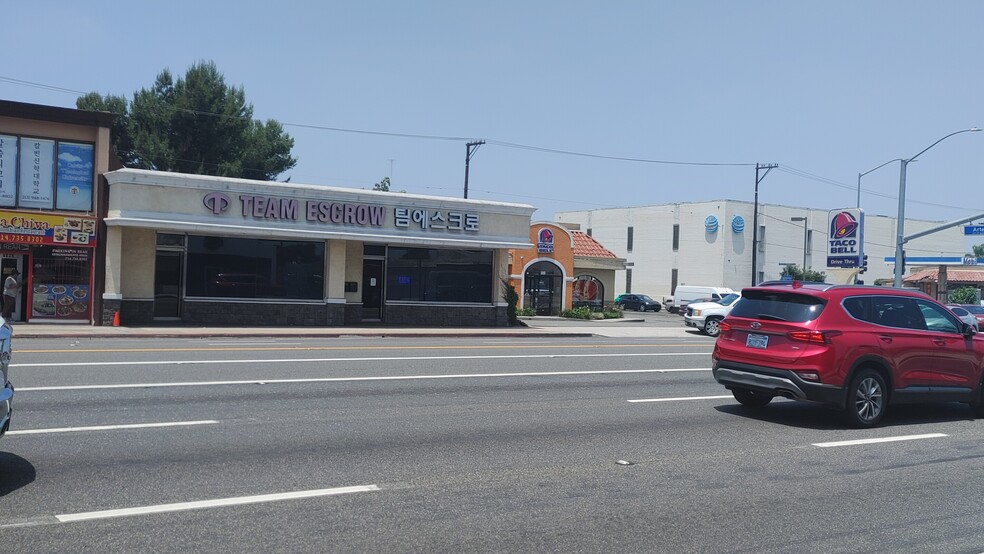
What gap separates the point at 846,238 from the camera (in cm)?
4622

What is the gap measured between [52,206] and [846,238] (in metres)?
37.6

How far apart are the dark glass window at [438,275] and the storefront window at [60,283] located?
9.43m

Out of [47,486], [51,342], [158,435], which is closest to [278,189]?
[51,342]

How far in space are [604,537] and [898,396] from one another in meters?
6.78

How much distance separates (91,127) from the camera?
82.9 feet

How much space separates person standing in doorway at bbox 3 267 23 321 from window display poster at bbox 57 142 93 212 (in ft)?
7.46

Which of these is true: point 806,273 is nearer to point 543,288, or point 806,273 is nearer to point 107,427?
point 543,288

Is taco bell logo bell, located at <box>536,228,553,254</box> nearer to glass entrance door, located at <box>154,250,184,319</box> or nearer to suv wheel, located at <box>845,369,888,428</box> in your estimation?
glass entrance door, located at <box>154,250,184,319</box>

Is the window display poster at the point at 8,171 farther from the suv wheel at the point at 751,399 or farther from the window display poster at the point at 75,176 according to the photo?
the suv wheel at the point at 751,399

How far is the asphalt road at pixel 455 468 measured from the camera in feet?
20.8

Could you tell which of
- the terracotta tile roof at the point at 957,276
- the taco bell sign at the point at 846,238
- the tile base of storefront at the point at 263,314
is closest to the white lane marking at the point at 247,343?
the tile base of storefront at the point at 263,314

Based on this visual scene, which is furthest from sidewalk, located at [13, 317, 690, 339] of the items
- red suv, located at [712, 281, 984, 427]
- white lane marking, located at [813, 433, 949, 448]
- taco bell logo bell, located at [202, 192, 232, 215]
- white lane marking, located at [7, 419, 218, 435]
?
white lane marking, located at [813, 433, 949, 448]

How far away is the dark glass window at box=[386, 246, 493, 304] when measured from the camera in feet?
99.2

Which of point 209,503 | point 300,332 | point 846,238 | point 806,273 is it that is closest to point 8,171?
point 300,332
